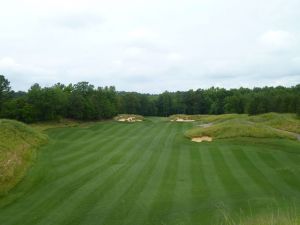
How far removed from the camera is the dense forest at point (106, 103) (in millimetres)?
62656

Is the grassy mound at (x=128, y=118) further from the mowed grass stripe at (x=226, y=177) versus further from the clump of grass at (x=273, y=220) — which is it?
the clump of grass at (x=273, y=220)

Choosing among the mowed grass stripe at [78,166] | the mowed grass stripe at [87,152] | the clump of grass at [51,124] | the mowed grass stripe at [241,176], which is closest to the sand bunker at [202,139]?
the mowed grass stripe at [87,152]

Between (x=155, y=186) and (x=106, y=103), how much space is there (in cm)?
6607

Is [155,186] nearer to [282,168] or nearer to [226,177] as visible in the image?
[226,177]

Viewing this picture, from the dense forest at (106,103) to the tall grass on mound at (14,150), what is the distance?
82.6 ft

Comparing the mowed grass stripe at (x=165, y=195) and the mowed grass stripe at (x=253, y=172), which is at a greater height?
the mowed grass stripe at (x=253, y=172)

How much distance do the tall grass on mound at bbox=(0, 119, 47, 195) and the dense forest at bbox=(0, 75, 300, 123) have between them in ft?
82.6

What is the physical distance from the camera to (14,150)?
28812 mm

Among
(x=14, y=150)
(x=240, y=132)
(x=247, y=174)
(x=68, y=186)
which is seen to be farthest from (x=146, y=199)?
(x=240, y=132)

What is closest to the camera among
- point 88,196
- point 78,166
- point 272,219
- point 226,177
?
point 272,219

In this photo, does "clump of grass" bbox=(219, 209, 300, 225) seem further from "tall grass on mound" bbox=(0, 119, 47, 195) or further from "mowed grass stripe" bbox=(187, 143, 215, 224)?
"tall grass on mound" bbox=(0, 119, 47, 195)

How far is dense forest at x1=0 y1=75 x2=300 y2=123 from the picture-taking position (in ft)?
206

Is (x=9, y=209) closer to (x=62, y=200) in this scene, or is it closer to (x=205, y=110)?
(x=62, y=200)

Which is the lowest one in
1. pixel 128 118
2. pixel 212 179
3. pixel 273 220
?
pixel 212 179
